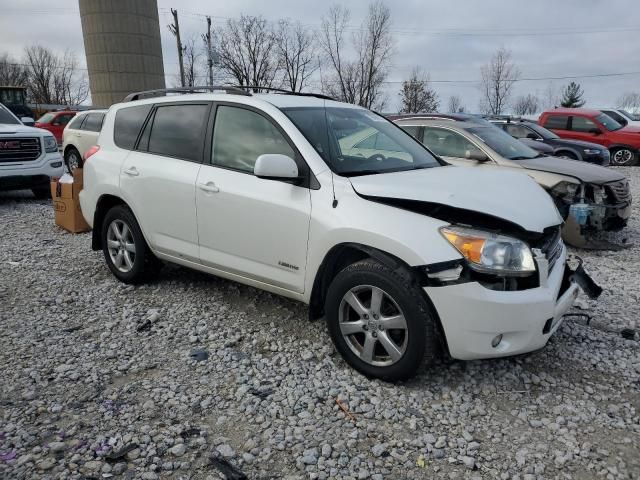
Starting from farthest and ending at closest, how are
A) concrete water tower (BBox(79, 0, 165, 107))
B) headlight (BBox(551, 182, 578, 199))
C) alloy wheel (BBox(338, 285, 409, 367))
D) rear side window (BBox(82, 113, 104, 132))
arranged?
concrete water tower (BBox(79, 0, 165, 107))
rear side window (BBox(82, 113, 104, 132))
headlight (BBox(551, 182, 578, 199))
alloy wheel (BBox(338, 285, 409, 367))

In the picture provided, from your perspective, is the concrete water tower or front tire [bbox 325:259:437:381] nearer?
front tire [bbox 325:259:437:381]

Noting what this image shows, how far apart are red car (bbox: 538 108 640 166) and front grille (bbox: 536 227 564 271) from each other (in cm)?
1391

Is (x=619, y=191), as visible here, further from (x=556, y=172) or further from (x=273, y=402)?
(x=273, y=402)

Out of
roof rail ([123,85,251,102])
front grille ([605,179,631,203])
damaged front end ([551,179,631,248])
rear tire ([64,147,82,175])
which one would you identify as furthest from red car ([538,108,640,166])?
roof rail ([123,85,251,102])

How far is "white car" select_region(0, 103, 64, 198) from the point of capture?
8.61 metres

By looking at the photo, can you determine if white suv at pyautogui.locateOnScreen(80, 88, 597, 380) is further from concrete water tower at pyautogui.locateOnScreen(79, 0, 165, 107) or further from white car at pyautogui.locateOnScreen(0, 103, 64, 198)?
concrete water tower at pyautogui.locateOnScreen(79, 0, 165, 107)

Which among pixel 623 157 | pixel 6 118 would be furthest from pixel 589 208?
pixel 623 157

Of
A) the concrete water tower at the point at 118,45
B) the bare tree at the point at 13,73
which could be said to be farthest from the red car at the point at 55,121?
the bare tree at the point at 13,73

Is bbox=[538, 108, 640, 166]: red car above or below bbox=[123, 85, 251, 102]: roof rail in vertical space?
below

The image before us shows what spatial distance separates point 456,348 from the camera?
2.84 m

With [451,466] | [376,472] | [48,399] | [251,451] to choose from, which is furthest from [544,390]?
[48,399]

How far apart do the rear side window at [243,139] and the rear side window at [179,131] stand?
20 cm

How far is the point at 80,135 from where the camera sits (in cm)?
1232

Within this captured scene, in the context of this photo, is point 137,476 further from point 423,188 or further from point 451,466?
point 423,188
